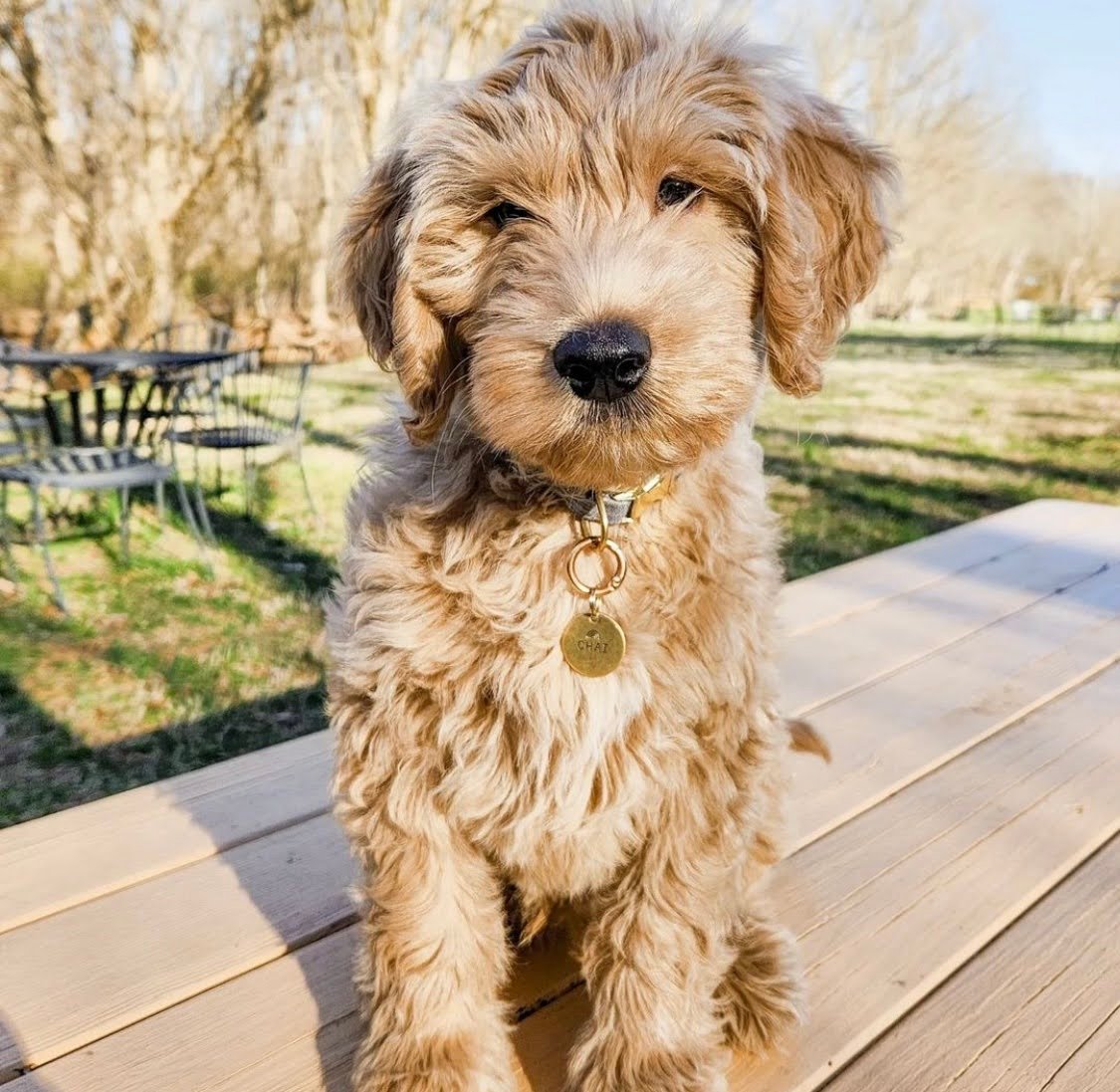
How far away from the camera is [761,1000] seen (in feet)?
6.75

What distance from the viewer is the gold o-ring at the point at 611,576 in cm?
194

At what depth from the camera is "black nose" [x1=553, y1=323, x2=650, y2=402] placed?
64.7 inches

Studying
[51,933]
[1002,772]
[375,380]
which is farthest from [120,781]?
[375,380]

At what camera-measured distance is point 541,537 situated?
197 cm

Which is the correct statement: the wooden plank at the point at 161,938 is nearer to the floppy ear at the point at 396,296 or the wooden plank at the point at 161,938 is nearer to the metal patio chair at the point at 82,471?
the floppy ear at the point at 396,296

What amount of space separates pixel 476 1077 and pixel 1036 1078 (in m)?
1.10

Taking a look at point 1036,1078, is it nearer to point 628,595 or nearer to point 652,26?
point 628,595

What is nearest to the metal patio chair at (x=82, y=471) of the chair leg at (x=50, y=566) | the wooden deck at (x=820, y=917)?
the chair leg at (x=50, y=566)

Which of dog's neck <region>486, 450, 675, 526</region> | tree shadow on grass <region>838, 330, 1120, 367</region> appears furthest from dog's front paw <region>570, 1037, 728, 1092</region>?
tree shadow on grass <region>838, 330, 1120, 367</region>

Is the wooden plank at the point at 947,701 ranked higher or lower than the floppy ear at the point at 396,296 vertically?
lower

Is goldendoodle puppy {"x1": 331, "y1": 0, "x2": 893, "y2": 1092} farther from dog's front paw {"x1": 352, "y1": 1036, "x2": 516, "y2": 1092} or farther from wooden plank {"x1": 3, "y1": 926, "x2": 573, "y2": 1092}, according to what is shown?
wooden plank {"x1": 3, "y1": 926, "x2": 573, "y2": 1092}

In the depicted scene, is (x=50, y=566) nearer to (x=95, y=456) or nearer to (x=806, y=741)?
(x=95, y=456)

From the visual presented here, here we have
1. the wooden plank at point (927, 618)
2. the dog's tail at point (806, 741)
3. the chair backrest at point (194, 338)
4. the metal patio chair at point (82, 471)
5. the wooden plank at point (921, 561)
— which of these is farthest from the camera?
the chair backrest at point (194, 338)

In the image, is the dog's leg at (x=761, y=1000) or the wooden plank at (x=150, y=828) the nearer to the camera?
the dog's leg at (x=761, y=1000)
